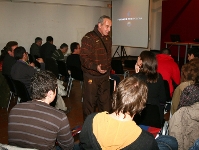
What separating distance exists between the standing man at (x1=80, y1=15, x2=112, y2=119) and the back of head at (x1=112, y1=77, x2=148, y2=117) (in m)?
1.51

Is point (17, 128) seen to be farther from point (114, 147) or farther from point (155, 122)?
point (155, 122)

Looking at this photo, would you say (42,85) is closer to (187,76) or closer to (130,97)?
(130,97)

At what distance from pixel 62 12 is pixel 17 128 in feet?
26.9

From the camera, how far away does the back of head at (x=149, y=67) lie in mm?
2529

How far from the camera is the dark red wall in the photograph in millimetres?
9219

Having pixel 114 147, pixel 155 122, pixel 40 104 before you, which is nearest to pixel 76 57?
pixel 155 122

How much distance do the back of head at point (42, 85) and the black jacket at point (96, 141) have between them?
0.56 m

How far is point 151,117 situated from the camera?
2.31m

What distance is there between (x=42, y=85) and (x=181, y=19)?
30.6 ft

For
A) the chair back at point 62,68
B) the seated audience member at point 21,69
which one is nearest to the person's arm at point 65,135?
the seated audience member at point 21,69

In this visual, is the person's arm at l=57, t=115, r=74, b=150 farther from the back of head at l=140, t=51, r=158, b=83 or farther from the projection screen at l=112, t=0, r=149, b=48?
the projection screen at l=112, t=0, r=149, b=48

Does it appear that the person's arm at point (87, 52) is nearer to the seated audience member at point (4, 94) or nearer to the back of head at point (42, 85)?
the back of head at point (42, 85)

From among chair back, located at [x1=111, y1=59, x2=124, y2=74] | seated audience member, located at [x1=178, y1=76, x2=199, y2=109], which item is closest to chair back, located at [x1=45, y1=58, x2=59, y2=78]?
chair back, located at [x1=111, y1=59, x2=124, y2=74]

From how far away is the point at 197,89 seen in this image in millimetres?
2107
